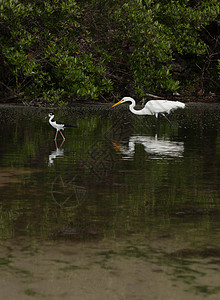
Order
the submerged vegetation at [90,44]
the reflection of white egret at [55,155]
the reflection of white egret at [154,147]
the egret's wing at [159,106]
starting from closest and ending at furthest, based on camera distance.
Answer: the reflection of white egret at [55,155] → the reflection of white egret at [154,147] → the egret's wing at [159,106] → the submerged vegetation at [90,44]

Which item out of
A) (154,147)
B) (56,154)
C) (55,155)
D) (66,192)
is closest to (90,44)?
(154,147)

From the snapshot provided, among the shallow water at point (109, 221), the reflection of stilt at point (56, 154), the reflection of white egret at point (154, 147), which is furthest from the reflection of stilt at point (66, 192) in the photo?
the reflection of white egret at point (154, 147)

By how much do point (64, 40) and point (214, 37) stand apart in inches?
428

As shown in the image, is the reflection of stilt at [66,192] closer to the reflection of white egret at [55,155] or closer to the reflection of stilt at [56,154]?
the reflection of white egret at [55,155]

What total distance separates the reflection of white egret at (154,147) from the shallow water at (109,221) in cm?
2

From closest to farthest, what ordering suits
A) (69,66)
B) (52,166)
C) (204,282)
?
1. (204,282)
2. (52,166)
3. (69,66)

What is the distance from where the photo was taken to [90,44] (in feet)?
73.3

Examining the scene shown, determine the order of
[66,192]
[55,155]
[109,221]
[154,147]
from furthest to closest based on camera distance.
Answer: [154,147], [55,155], [66,192], [109,221]

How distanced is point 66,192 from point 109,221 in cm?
140

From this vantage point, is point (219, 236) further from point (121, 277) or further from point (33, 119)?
point (33, 119)

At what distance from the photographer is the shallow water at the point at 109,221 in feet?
12.8

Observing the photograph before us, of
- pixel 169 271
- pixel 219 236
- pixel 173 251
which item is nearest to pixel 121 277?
pixel 169 271

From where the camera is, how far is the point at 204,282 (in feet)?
12.8

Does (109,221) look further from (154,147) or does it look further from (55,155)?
(154,147)
